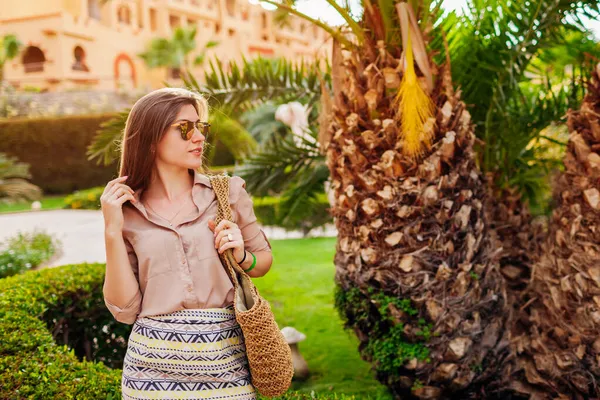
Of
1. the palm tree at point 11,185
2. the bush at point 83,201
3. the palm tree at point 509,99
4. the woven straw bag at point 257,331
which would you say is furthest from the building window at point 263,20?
the woven straw bag at point 257,331

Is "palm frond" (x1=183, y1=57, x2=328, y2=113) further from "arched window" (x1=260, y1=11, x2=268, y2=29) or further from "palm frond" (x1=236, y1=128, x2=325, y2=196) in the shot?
"arched window" (x1=260, y1=11, x2=268, y2=29)

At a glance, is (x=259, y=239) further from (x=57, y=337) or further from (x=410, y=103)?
(x=57, y=337)

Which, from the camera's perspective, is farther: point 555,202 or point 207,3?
point 207,3

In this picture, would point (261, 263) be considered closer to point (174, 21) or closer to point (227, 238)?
point (227, 238)

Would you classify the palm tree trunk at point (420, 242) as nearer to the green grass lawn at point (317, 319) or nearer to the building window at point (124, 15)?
the green grass lawn at point (317, 319)

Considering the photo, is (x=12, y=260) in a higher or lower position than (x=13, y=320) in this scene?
lower

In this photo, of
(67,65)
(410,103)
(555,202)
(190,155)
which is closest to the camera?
(190,155)

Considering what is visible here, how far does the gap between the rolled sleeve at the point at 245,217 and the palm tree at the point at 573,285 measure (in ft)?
6.74

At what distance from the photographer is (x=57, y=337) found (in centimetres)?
375

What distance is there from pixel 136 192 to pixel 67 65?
3116 centimetres

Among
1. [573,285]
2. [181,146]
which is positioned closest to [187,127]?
[181,146]

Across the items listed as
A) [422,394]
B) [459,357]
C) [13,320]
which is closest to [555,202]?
[459,357]

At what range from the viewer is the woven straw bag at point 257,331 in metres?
1.65

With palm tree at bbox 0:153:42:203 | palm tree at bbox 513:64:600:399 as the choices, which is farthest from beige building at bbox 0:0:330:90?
palm tree at bbox 513:64:600:399
